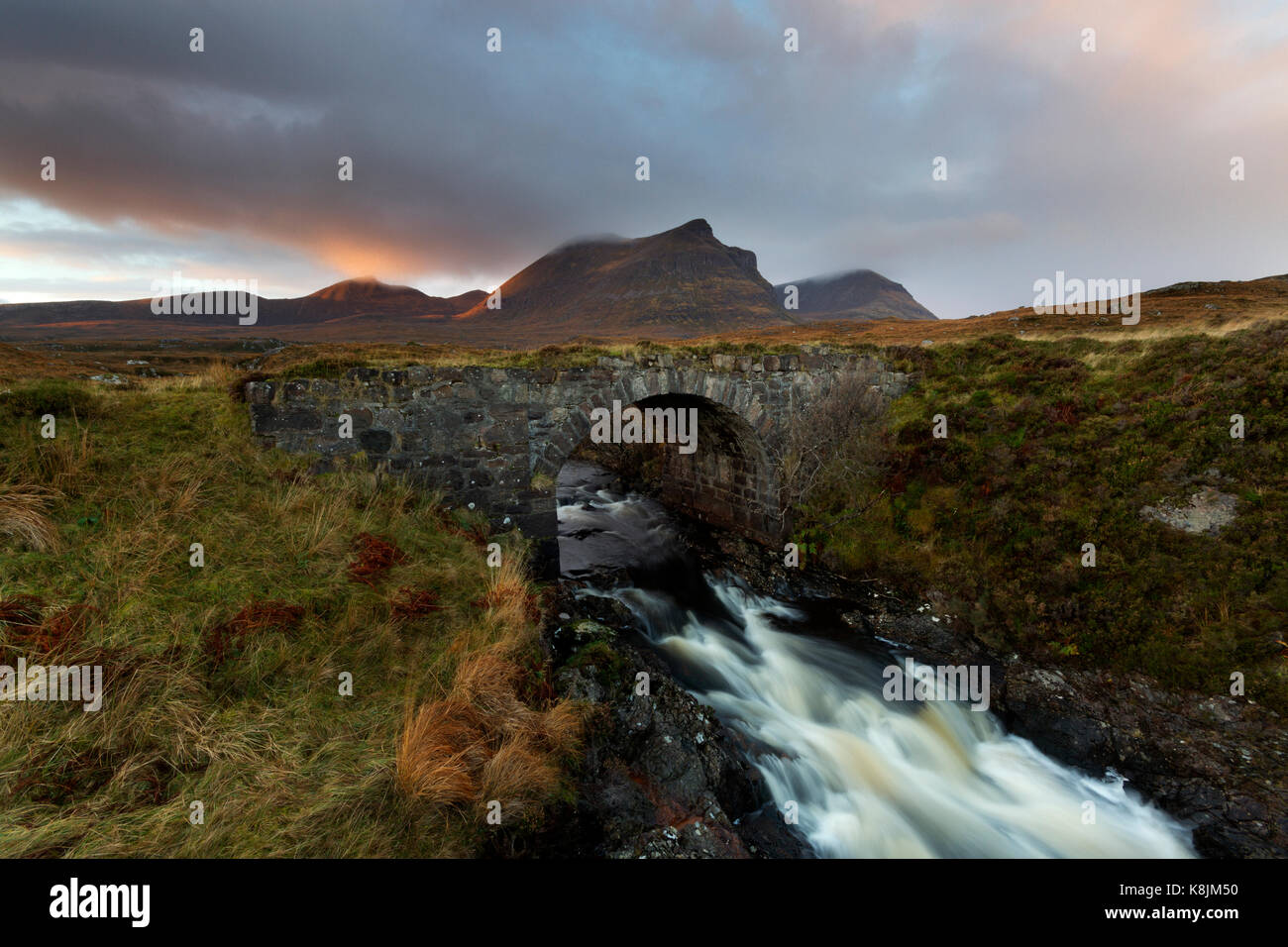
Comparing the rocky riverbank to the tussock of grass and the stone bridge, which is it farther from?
the tussock of grass

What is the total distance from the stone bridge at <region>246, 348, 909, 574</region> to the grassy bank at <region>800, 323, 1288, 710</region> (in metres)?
1.89

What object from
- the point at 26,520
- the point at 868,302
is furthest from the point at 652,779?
the point at 868,302

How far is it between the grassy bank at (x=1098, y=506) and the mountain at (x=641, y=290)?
76448mm

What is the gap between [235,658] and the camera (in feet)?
14.1

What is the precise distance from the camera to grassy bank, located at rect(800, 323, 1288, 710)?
22.5ft

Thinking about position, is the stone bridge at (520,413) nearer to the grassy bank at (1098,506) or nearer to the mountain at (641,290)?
the grassy bank at (1098,506)

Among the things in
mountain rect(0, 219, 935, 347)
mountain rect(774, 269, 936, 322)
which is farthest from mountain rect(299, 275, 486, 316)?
mountain rect(774, 269, 936, 322)

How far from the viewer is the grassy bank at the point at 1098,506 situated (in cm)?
686

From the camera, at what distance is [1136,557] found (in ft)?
25.5

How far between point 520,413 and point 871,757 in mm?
7563

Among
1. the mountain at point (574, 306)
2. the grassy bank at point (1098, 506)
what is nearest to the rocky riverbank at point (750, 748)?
the grassy bank at point (1098, 506)

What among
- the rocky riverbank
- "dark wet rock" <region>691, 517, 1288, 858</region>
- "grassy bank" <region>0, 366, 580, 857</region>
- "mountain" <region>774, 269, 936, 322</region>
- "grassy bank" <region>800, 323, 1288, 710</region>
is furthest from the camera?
"mountain" <region>774, 269, 936, 322</region>
